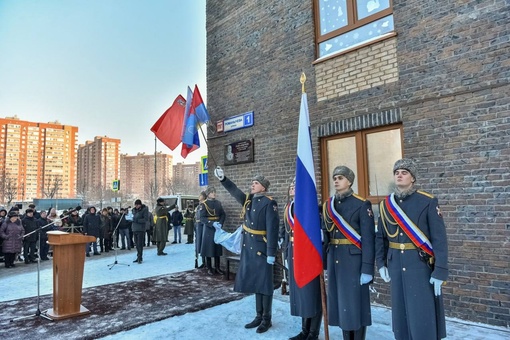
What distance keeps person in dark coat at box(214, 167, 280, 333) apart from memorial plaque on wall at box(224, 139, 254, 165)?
2.68m

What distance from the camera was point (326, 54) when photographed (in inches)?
257

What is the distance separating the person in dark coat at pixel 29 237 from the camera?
1093 cm

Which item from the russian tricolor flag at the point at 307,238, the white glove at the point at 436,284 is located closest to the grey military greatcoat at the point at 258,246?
the russian tricolor flag at the point at 307,238

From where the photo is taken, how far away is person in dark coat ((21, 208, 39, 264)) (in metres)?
10.9

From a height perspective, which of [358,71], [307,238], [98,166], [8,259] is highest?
[98,166]

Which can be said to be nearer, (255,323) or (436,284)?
(436,284)

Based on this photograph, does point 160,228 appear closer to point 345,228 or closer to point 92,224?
point 92,224

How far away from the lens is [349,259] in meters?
3.66

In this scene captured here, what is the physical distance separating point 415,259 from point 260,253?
206cm

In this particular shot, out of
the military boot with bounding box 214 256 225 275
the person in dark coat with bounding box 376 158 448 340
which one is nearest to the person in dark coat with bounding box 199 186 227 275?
the military boot with bounding box 214 256 225 275

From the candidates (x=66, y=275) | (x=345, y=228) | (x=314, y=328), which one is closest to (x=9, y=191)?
(x=66, y=275)

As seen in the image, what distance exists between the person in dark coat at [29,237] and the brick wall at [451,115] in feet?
27.3

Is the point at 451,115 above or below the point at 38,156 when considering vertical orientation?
below

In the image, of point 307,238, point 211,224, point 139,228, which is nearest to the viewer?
point 307,238
